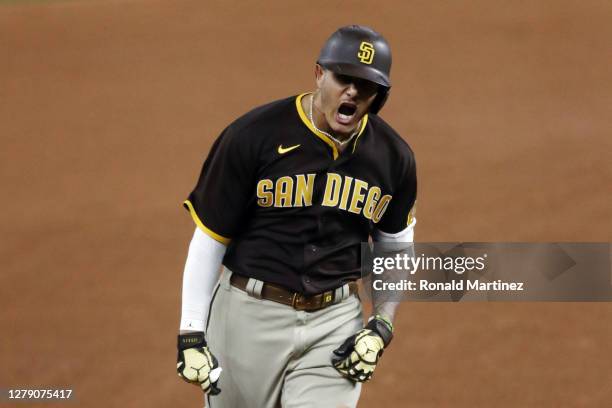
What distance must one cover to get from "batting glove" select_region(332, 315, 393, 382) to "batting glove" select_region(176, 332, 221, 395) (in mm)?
449

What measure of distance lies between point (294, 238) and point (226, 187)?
1.06 feet

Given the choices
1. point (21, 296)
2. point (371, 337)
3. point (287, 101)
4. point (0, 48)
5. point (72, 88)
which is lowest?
point (371, 337)

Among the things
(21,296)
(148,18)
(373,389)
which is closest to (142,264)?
(21,296)

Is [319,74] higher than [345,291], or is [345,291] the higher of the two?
[319,74]

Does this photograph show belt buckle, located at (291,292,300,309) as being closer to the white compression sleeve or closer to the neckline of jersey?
the white compression sleeve

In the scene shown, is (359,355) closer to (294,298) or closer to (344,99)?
(294,298)

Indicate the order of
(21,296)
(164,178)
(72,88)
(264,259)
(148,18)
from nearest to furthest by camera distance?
1. (264,259)
2. (21,296)
3. (164,178)
4. (72,88)
5. (148,18)

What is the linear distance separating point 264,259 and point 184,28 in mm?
7602

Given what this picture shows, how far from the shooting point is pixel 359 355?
12.6 ft

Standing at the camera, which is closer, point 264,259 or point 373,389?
point 264,259

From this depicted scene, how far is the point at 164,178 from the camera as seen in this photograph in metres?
9.23

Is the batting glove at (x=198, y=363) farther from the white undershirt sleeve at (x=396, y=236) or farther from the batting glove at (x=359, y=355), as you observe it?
the white undershirt sleeve at (x=396, y=236)

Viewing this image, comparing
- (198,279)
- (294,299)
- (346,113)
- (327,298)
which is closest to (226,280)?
(198,279)

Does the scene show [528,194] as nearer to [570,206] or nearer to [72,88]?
[570,206]
